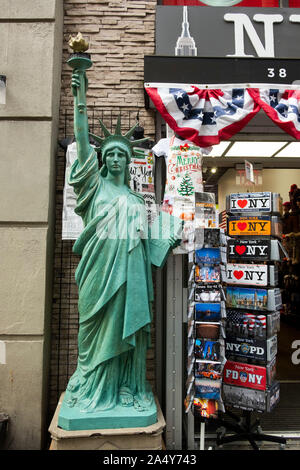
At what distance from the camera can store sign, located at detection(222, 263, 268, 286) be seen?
138 inches

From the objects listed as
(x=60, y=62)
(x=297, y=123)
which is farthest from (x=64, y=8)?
(x=297, y=123)

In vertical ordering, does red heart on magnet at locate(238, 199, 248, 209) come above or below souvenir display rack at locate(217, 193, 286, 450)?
above

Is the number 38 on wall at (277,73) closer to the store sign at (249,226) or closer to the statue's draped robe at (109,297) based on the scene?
the store sign at (249,226)

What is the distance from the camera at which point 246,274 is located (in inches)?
142

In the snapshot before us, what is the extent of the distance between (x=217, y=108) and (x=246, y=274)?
1.86m

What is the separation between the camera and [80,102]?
2.92m

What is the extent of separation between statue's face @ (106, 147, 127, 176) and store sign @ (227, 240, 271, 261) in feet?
4.77

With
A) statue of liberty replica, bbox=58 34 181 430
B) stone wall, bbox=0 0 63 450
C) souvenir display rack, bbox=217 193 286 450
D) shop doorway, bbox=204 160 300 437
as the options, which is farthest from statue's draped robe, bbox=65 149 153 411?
shop doorway, bbox=204 160 300 437

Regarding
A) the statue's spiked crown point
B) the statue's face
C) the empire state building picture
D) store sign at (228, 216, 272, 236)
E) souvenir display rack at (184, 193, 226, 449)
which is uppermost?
the empire state building picture

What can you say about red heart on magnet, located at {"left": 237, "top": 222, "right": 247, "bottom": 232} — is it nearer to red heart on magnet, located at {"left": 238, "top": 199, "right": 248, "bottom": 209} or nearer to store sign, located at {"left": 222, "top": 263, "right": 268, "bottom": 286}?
red heart on magnet, located at {"left": 238, "top": 199, "right": 248, "bottom": 209}

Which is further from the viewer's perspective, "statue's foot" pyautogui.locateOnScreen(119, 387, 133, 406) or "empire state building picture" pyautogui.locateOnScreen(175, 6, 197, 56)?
"empire state building picture" pyautogui.locateOnScreen(175, 6, 197, 56)

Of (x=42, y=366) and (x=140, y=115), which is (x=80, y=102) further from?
(x=42, y=366)

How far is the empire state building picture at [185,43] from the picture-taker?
409 cm

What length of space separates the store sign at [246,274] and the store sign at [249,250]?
8 cm
